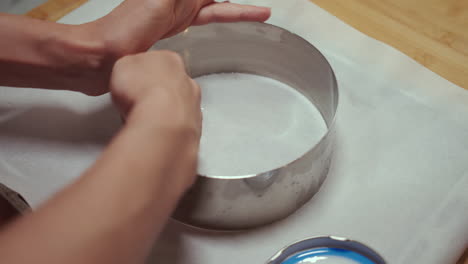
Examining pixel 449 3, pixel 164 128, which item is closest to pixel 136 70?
pixel 164 128

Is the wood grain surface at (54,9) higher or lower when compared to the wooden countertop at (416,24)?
higher

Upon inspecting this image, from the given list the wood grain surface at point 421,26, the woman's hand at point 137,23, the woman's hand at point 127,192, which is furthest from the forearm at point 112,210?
the wood grain surface at point 421,26

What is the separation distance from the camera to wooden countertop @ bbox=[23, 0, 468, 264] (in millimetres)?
725

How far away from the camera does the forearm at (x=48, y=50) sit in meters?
0.58

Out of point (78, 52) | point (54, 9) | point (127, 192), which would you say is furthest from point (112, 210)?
point (54, 9)

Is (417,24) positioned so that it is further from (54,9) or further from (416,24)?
(54,9)

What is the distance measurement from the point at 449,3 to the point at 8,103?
2.33ft

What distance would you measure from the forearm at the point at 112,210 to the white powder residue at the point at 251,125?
26 cm

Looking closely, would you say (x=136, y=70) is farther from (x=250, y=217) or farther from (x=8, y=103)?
(x=8, y=103)

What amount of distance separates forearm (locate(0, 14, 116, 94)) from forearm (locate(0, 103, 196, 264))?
0.80 feet

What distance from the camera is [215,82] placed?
75cm

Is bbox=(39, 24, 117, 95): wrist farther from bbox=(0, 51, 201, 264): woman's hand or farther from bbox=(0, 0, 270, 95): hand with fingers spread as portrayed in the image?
bbox=(0, 51, 201, 264): woman's hand

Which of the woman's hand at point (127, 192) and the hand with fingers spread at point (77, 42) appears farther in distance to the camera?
the hand with fingers spread at point (77, 42)

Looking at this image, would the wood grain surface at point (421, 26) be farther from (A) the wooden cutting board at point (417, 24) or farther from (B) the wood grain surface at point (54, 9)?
(B) the wood grain surface at point (54, 9)
